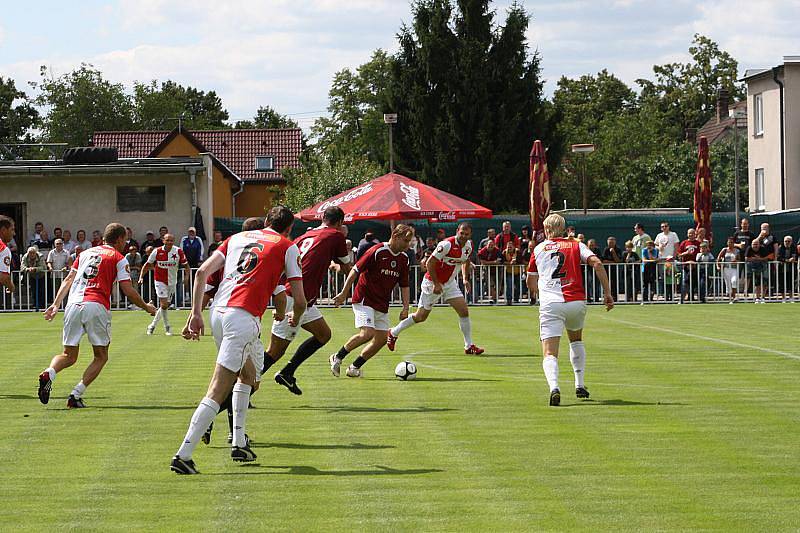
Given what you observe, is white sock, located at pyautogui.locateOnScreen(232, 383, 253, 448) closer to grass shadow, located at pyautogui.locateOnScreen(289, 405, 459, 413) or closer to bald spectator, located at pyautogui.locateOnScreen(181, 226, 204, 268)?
grass shadow, located at pyautogui.locateOnScreen(289, 405, 459, 413)

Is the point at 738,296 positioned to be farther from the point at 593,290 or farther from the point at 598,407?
the point at 598,407

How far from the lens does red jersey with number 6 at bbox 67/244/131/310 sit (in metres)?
12.4

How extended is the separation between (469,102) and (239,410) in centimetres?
4617

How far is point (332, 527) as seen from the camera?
689 centimetres

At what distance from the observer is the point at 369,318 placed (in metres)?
14.3

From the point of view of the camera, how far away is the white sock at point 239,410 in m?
8.99

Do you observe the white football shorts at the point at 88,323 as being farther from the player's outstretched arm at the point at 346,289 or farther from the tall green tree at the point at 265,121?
the tall green tree at the point at 265,121

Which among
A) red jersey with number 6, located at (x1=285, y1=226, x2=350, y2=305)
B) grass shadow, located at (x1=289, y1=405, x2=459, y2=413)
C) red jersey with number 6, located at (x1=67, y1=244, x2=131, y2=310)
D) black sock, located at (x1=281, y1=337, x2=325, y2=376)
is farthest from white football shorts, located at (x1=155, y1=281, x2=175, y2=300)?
grass shadow, located at (x1=289, y1=405, x2=459, y2=413)

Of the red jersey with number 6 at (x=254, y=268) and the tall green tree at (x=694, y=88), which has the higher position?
the tall green tree at (x=694, y=88)

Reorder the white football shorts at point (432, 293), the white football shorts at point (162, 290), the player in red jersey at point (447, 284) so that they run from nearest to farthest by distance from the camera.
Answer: the player in red jersey at point (447, 284)
the white football shorts at point (432, 293)
the white football shorts at point (162, 290)

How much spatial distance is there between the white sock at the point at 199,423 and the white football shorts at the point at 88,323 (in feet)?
14.0

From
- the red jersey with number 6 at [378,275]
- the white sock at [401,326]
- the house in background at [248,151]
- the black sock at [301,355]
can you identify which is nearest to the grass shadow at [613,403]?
the black sock at [301,355]

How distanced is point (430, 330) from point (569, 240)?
33.7ft

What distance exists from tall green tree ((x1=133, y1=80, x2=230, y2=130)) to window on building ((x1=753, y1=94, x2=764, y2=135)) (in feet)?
188
